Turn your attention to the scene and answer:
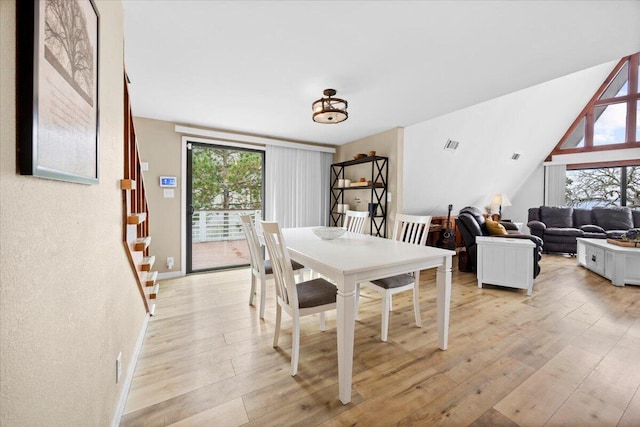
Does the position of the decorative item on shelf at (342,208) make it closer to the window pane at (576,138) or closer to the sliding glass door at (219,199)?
the sliding glass door at (219,199)

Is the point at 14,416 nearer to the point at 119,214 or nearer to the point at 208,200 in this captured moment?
the point at 119,214

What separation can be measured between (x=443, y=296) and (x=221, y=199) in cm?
345

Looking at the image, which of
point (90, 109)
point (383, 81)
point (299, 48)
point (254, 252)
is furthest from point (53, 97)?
point (383, 81)

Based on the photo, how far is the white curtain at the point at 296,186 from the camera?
4.42m

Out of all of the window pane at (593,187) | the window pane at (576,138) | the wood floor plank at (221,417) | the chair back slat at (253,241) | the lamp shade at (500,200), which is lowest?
the wood floor plank at (221,417)

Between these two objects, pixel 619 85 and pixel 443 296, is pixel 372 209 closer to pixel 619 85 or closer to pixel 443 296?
pixel 443 296

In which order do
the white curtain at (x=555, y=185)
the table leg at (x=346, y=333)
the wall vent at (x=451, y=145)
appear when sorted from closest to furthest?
the table leg at (x=346, y=333), the wall vent at (x=451, y=145), the white curtain at (x=555, y=185)

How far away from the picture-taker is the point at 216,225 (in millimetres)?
4301

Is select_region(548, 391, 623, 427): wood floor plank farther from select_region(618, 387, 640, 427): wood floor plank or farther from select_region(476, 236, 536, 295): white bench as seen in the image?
select_region(476, 236, 536, 295): white bench

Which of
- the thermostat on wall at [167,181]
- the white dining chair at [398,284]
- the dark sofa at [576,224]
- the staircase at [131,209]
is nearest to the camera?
the staircase at [131,209]

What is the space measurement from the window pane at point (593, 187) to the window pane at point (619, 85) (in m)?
1.68

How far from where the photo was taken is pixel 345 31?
1.73 meters

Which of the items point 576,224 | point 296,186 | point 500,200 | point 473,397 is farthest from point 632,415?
point 576,224

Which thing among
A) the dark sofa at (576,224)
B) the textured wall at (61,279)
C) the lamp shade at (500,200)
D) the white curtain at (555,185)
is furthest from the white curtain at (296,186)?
the white curtain at (555,185)
